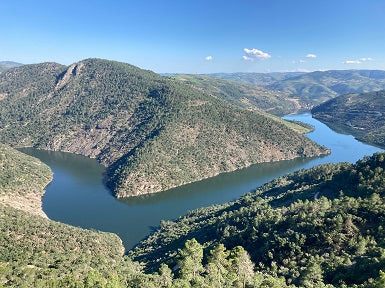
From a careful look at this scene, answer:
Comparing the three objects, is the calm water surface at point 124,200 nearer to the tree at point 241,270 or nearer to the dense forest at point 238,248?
the dense forest at point 238,248

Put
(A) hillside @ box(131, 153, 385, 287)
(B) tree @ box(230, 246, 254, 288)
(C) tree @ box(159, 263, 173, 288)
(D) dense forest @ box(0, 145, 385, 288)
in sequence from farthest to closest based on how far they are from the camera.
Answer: (A) hillside @ box(131, 153, 385, 287) < (C) tree @ box(159, 263, 173, 288) < (D) dense forest @ box(0, 145, 385, 288) < (B) tree @ box(230, 246, 254, 288)

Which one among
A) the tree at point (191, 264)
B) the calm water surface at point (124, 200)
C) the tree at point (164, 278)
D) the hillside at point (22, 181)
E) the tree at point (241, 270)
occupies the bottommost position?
the calm water surface at point (124, 200)

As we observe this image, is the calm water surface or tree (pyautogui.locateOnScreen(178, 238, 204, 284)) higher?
tree (pyautogui.locateOnScreen(178, 238, 204, 284))

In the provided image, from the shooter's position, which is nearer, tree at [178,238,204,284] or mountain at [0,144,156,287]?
tree at [178,238,204,284]

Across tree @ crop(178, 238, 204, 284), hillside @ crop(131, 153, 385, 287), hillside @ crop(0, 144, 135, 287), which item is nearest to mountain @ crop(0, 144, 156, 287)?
hillside @ crop(0, 144, 135, 287)

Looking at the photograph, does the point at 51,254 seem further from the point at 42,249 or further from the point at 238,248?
the point at 238,248

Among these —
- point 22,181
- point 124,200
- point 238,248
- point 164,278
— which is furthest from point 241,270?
point 22,181

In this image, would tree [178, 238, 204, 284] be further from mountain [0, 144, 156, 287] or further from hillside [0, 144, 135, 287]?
hillside [0, 144, 135, 287]

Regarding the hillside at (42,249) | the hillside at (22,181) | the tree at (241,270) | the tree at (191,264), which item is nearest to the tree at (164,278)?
the tree at (191,264)

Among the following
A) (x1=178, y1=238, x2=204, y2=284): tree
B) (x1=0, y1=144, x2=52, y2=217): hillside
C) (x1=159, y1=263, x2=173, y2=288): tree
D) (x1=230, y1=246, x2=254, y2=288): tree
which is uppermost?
(x1=230, y1=246, x2=254, y2=288): tree
